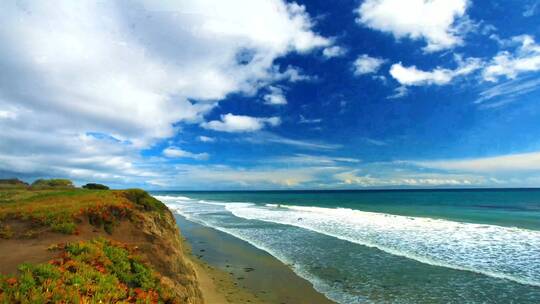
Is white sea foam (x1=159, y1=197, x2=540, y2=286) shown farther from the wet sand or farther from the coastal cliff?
the coastal cliff

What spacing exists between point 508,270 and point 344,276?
9816mm

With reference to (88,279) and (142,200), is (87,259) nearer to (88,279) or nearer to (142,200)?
(88,279)

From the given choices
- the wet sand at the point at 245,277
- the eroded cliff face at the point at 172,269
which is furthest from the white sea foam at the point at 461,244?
the eroded cliff face at the point at 172,269

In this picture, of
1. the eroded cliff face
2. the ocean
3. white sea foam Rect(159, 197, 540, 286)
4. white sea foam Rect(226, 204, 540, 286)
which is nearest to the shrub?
the eroded cliff face

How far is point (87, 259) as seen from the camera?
31.4 feet

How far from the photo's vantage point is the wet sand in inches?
597

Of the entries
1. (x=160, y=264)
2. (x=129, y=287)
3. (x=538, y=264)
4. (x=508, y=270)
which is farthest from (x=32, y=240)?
(x=538, y=264)

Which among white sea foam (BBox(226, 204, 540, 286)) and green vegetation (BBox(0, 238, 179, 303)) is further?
white sea foam (BBox(226, 204, 540, 286))

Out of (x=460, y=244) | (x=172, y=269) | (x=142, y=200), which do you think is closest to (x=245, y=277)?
(x=172, y=269)

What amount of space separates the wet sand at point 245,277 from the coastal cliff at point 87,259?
3073mm

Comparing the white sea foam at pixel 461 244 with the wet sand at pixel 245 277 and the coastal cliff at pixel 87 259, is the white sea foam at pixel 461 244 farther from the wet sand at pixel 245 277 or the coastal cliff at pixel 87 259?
the coastal cliff at pixel 87 259

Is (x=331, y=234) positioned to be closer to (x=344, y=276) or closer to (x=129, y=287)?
(x=344, y=276)

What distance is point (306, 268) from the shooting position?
19.9 m

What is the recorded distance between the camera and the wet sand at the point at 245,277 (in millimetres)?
15156
